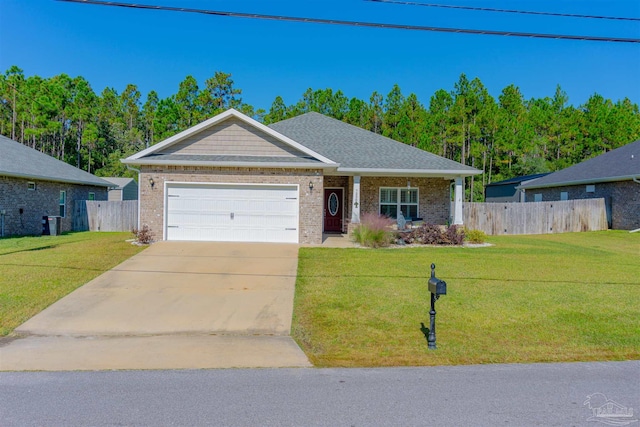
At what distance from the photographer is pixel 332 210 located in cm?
2012

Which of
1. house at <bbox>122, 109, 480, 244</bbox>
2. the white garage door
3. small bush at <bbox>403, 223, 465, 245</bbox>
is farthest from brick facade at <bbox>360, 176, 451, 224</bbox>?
the white garage door

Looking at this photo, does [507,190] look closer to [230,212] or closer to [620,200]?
[620,200]

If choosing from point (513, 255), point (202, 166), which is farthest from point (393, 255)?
point (202, 166)

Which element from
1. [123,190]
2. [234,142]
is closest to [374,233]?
[234,142]

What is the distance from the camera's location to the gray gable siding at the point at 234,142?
50.6ft

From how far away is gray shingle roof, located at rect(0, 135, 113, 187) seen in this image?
18094mm

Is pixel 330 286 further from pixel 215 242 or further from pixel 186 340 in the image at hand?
pixel 215 242

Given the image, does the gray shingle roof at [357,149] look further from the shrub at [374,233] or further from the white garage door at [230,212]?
the white garage door at [230,212]

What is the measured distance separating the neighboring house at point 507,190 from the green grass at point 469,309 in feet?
74.0

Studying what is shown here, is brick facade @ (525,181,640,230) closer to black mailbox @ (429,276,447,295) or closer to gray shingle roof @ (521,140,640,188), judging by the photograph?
gray shingle roof @ (521,140,640,188)

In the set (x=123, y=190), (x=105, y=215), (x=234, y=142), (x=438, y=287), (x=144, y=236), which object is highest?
(x=234, y=142)

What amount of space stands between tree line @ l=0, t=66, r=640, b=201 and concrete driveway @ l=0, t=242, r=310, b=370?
32.2 m

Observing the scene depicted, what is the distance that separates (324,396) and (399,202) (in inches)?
608

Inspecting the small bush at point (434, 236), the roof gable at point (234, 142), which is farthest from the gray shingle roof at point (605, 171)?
the roof gable at point (234, 142)
